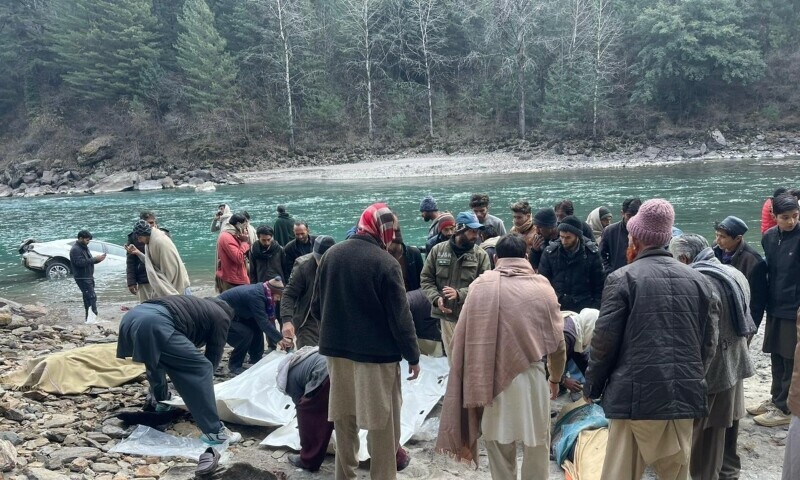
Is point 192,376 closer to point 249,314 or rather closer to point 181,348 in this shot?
point 181,348

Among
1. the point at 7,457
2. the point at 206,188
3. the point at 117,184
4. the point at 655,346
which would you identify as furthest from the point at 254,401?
the point at 117,184

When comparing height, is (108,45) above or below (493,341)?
above

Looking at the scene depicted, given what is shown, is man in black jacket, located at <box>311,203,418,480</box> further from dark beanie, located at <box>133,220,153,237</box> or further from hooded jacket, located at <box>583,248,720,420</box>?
dark beanie, located at <box>133,220,153,237</box>

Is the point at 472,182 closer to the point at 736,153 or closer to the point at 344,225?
the point at 344,225

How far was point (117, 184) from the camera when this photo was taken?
1442 inches

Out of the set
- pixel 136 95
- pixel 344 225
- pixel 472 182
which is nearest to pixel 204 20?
pixel 136 95

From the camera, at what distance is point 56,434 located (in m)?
4.42

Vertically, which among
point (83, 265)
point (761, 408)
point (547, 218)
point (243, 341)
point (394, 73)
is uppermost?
point (394, 73)

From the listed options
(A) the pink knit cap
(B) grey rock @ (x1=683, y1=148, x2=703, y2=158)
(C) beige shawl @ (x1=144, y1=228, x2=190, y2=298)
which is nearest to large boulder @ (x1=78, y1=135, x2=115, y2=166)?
(B) grey rock @ (x1=683, y1=148, x2=703, y2=158)

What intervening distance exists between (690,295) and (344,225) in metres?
17.7

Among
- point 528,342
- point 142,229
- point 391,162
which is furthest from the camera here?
point 391,162

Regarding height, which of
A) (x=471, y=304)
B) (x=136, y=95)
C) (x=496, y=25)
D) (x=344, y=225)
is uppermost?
(x=496, y=25)

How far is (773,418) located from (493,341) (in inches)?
112

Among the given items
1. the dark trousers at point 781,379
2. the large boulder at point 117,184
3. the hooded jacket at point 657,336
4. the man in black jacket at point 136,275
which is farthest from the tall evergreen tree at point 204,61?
the hooded jacket at point 657,336
